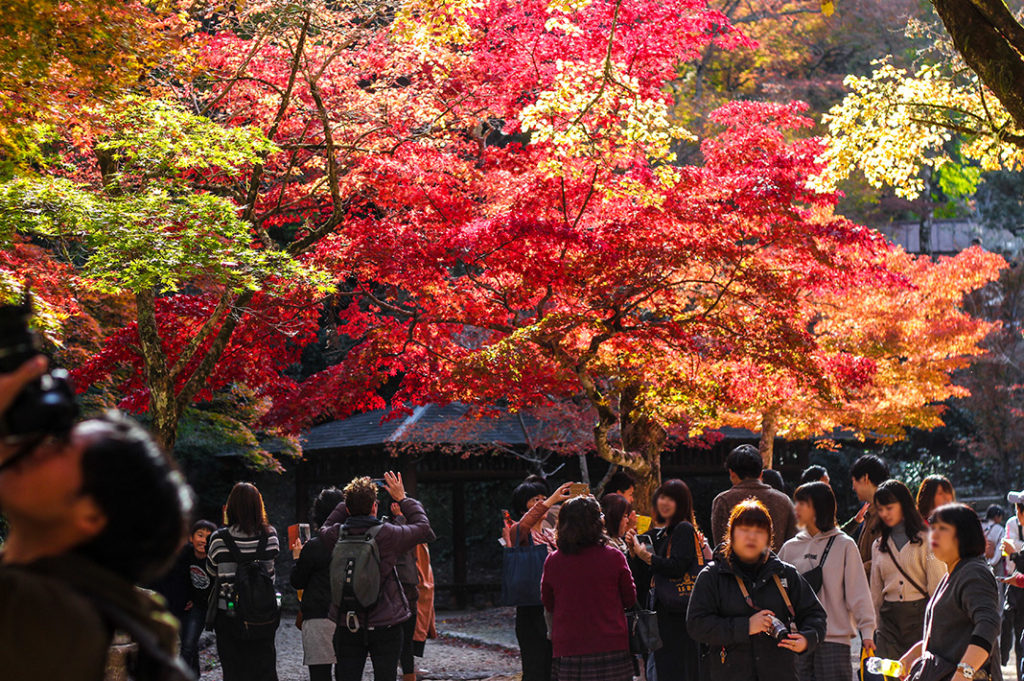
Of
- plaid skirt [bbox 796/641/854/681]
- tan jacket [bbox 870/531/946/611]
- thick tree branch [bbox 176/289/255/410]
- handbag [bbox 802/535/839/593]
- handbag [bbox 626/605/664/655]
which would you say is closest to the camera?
plaid skirt [bbox 796/641/854/681]

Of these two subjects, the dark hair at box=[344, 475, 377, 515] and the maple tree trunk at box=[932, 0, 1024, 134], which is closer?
the maple tree trunk at box=[932, 0, 1024, 134]

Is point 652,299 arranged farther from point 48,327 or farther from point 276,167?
point 48,327

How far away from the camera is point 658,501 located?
270 inches

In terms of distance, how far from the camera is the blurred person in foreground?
1724mm

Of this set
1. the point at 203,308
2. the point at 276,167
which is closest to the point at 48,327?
the point at 203,308

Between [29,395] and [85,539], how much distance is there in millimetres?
278

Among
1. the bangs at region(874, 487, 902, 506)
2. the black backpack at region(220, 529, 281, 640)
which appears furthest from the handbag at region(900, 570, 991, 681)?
the black backpack at region(220, 529, 281, 640)

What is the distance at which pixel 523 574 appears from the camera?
734 centimetres

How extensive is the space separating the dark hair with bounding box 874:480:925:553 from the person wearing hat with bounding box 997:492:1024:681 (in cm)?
127

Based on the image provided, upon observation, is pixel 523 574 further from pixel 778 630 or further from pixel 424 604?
pixel 778 630

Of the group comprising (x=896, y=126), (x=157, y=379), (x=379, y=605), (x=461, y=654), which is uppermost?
(x=896, y=126)

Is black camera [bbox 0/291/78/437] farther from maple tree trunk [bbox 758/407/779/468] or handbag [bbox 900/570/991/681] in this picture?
maple tree trunk [bbox 758/407/779/468]

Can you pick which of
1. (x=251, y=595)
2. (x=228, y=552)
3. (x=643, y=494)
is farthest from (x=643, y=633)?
(x=643, y=494)

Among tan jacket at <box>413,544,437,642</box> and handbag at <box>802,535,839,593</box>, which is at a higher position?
handbag at <box>802,535,839,593</box>
